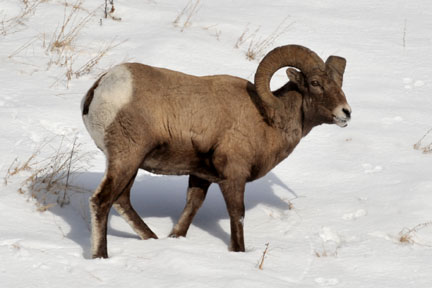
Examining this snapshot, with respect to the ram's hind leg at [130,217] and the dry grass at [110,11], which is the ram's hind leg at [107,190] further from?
the dry grass at [110,11]

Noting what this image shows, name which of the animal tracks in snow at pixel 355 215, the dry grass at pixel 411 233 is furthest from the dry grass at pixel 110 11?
the dry grass at pixel 411 233

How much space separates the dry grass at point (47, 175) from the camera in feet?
21.4

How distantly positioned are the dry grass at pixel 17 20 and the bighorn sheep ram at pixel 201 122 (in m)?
5.50

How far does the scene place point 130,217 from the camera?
618 cm

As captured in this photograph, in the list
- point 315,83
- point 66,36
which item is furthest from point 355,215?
point 66,36

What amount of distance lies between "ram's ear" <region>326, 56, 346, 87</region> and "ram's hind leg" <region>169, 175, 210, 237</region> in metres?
1.62

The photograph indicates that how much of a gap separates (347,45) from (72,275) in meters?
7.98

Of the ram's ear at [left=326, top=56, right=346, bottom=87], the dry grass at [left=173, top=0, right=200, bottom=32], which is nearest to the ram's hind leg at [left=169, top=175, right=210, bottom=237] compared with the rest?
the ram's ear at [left=326, top=56, right=346, bottom=87]

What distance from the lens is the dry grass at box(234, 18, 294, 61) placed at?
35.5 ft

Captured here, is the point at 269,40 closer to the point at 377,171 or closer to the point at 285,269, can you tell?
the point at 377,171

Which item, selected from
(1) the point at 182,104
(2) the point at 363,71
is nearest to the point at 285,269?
(1) the point at 182,104

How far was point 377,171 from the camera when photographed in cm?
797

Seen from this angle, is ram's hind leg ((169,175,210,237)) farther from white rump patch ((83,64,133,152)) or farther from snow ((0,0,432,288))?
white rump patch ((83,64,133,152))

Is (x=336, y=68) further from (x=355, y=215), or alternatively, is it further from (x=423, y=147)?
(x=423, y=147)
